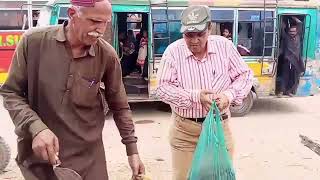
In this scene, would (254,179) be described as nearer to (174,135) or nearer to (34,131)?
(174,135)

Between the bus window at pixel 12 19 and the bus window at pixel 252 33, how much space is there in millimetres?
5081

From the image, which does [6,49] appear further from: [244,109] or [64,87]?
[64,87]

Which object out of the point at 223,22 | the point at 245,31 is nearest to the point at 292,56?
the point at 245,31

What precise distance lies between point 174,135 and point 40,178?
4.65 ft

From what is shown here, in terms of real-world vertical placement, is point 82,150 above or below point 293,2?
below

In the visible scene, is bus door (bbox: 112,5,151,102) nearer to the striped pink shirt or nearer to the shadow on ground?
the shadow on ground

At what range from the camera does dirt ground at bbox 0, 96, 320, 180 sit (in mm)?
5523

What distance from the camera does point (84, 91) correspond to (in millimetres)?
2221

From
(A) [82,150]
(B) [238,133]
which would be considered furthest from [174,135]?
(B) [238,133]

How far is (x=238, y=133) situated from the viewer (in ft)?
25.4

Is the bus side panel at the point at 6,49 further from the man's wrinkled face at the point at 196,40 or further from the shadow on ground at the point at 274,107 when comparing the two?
the man's wrinkled face at the point at 196,40

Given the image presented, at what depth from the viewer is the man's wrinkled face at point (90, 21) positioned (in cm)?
207

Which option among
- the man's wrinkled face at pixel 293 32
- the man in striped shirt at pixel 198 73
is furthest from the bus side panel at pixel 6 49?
the man in striped shirt at pixel 198 73

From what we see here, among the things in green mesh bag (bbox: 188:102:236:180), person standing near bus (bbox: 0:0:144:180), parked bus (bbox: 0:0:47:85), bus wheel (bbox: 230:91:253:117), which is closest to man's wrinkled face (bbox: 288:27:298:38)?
bus wheel (bbox: 230:91:253:117)
